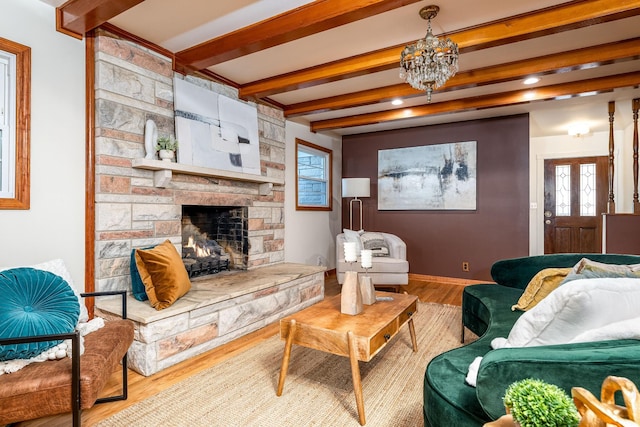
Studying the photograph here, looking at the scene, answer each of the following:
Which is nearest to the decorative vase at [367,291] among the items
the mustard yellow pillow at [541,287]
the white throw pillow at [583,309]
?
the mustard yellow pillow at [541,287]

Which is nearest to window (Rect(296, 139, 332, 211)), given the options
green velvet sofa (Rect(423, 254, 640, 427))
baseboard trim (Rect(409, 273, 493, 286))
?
baseboard trim (Rect(409, 273, 493, 286))

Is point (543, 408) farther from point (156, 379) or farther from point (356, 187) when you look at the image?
point (356, 187)

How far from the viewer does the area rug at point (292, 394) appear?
1839 millimetres

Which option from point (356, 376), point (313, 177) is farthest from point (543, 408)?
point (313, 177)

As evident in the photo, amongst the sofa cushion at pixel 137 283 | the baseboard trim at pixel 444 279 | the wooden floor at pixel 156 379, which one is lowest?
the wooden floor at pixel 156 379

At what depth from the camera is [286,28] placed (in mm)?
2439

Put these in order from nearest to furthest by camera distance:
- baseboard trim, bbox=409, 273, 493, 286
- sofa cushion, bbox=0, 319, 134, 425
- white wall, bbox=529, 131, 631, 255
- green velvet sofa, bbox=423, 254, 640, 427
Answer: green velvet sofa, bbox=423, 254, 640, 427 < sofa cushion, bbox=0, 319, 134, 425 < baseboard trim, bbox=409, 273, 493, 286 < white wall, bbox=529, 131, 631, 255

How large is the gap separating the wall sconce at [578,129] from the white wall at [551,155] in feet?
1.38

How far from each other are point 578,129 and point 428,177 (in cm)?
249

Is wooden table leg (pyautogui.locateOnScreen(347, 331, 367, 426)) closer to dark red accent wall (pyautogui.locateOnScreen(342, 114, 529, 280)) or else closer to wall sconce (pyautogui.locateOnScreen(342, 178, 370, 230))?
wall sconce (pyautogui.locateOnScreen(342, 178, 370, 230))

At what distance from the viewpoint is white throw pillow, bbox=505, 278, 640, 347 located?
3.89 ft

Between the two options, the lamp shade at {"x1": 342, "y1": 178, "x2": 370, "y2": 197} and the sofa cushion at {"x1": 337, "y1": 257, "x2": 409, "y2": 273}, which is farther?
the lamp shade at {"x1": 342, "y1": 178, "x2": 370, "y2": 197}

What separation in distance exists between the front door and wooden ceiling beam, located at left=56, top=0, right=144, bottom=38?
6.72 m

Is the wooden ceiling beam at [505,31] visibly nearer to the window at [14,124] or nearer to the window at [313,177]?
the window at [313,177]
